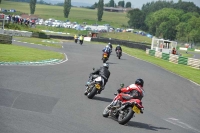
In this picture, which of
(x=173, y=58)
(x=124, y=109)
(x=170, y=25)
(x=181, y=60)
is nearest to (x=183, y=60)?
(x=181, y=60)

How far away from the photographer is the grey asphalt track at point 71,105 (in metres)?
11.1

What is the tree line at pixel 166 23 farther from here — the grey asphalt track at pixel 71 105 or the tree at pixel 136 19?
the grey asphalt track at pixel 71 105

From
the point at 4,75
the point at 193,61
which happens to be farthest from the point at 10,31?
the point at 4,75

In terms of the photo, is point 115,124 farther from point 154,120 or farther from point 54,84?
point 54,84

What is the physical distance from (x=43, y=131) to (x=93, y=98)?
6.60 m

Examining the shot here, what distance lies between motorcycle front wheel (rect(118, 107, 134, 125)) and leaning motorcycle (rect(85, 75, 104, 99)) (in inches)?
118

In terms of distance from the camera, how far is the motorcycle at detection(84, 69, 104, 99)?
15.7m

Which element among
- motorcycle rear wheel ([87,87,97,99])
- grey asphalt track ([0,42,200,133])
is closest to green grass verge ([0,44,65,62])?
grey asphalt track ([0,42,200,133])

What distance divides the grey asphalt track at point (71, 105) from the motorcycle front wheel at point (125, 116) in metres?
0.18

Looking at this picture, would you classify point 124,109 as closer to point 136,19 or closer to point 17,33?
point 17,33

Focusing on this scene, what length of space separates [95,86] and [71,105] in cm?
165

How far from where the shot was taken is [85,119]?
12.3 m

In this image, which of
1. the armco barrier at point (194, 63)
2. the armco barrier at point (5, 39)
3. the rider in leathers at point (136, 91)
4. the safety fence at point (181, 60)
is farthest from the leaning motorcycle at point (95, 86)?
the safety fence at point (181, 60)

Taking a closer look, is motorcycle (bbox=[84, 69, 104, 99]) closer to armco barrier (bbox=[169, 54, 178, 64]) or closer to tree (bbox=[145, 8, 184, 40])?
armco barrier (bbox=[169, 54, 178, 64])
